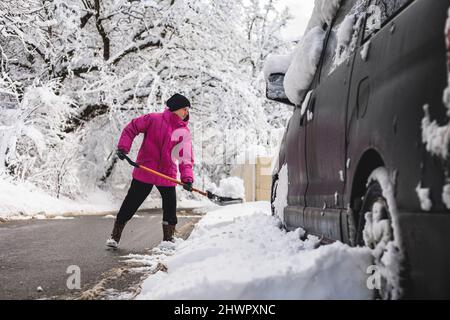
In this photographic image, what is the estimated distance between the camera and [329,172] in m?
3.25

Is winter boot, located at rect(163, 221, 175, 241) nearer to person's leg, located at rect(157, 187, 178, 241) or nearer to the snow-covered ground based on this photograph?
person's leg, located at rect(157, 187, 178, 241)

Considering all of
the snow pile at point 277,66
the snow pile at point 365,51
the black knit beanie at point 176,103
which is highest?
the snow pile at point 277,66

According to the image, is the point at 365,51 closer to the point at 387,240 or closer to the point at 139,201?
the point at 387,240

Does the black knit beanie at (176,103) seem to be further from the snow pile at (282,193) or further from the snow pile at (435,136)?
the snow pile at (435,136)

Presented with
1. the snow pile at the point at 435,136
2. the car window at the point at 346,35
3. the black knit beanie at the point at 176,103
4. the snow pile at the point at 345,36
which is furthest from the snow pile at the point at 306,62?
the snow pile at the point at 435,136

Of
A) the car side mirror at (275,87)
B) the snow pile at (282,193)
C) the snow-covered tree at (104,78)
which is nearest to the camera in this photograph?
the snow pile at (282,193)

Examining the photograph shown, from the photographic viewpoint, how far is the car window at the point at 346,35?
306cm

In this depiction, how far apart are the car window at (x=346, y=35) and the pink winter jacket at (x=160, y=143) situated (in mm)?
2671

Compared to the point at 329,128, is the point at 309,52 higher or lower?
higher

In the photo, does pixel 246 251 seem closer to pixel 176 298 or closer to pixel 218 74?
pixel 176 298

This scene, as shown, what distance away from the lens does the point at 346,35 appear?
125 inches

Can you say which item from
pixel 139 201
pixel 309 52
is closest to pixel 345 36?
pixel 309 52

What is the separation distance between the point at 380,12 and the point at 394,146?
899 millimetres

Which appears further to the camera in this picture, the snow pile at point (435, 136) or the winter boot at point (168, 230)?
the winter boot at point (168, 230)
